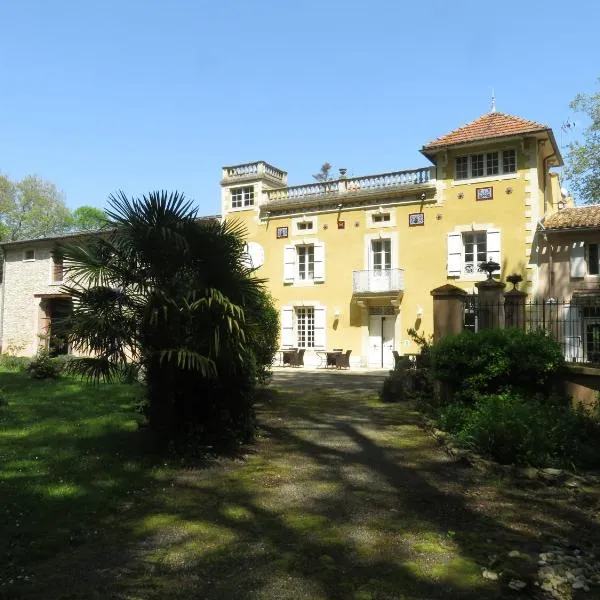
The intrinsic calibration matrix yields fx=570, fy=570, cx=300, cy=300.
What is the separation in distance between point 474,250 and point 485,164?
9.92ft

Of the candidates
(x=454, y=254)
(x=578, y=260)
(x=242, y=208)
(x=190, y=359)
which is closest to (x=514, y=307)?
(x=190, y=359)

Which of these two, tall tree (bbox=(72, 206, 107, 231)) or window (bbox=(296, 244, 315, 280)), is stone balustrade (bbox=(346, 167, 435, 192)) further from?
tall tree (bbox=(72, 206, 107, 231))

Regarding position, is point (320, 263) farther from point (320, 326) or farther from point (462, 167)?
point (462, 167)

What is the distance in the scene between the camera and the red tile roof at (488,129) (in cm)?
1912

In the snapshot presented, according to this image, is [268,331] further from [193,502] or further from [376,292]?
[376,292]

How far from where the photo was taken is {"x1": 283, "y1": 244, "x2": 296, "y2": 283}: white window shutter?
23.5m

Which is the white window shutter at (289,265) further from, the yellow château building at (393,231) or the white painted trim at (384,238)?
the white painted trim at (384,238)

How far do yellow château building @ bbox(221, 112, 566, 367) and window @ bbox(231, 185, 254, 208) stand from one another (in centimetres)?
4

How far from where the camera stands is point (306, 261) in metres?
23.5

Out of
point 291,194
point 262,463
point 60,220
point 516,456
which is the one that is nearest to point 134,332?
point 262,463

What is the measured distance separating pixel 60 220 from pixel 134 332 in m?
43.3

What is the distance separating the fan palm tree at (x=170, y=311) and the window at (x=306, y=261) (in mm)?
15928

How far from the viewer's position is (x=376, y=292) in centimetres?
2147

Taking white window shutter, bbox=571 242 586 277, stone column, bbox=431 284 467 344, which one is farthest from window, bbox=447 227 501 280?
stone column, bbox=431 284 467 344
